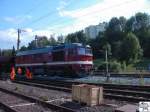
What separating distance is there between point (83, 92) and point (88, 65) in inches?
726

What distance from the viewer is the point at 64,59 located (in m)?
32.3

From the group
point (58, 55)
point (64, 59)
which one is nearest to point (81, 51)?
point (64, 59)

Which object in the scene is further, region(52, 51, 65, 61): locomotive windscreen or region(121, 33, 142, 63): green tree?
region(121, 33, 142, 63): green tree

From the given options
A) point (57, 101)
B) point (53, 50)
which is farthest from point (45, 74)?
point (57, 101)

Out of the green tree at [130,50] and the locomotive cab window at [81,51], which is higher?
the green tree at [130,50]

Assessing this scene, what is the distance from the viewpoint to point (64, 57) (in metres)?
32.3

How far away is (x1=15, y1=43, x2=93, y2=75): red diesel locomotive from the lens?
31.5m

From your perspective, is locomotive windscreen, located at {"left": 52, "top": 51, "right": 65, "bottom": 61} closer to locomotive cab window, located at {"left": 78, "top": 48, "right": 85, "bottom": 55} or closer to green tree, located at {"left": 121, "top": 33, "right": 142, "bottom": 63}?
locomotive cab window, located at {"left": 78, "top": 48, "right": 85, "bottom": 55}

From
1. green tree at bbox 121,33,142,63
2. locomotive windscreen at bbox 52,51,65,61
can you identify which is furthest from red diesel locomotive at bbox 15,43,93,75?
green tree at bbox 121,33,142,63

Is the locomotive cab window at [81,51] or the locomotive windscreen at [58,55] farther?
the locomotive windscreen at [58,55]

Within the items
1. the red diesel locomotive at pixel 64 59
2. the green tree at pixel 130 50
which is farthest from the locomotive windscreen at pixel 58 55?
the green tree at pixel 130 50

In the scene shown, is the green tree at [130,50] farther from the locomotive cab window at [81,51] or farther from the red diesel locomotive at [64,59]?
the locomotive cab window at [81,51]

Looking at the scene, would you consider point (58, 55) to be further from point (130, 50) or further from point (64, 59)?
point (130, 50)

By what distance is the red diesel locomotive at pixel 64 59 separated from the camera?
31516mm
